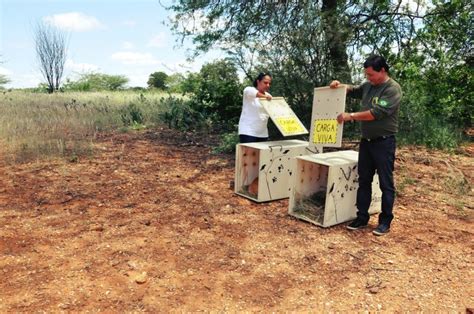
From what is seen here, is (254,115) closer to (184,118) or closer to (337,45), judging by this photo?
(337,45)

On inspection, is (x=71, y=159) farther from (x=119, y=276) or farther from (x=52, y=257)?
(x=119, y=276)

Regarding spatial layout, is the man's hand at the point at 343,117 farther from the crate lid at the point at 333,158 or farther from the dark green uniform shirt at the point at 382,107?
the crate lid at the point at 333,158

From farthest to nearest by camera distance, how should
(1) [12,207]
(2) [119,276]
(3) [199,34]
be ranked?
1. (3) [199,34]
2. (1) [12,207]
3. (2) [119,276]

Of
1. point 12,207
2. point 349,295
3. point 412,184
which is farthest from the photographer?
point 412,184

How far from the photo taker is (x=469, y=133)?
933 cm

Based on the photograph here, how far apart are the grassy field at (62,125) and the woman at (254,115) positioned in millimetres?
2982

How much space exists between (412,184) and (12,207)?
4.63 meters

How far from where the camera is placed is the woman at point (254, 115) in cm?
457

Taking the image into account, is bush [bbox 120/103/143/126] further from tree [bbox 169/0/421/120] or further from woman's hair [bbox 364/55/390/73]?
woman's hair [bbox 364/55/390/73]

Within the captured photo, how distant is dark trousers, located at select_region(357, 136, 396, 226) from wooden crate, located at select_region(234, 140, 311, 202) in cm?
93

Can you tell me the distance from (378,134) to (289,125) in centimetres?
125

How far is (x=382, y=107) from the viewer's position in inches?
128

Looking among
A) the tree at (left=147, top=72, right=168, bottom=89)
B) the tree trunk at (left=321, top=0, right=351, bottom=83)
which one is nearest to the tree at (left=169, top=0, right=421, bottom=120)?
the tree trunk at (left=321, top=0, right=351, bottom=83)

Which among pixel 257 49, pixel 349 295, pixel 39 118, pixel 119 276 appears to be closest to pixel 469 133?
pixel 257 49
